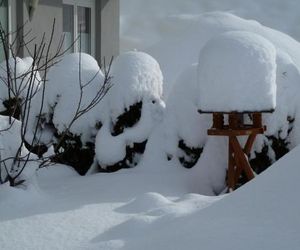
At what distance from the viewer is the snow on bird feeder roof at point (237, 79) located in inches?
189

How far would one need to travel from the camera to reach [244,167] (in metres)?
4.91

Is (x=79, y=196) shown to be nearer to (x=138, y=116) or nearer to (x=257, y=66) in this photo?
(x=138, y=116)

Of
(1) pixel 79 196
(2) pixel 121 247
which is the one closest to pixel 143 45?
(1) pixel 79 196

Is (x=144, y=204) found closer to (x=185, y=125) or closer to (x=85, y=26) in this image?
(x=185, y=125)

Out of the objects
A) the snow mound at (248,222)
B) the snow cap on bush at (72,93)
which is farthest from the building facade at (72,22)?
the snow mound at (248,222)

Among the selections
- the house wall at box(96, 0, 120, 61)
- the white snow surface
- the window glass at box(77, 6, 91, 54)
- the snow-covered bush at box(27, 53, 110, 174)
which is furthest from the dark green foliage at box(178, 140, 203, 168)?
the house wall at box(96, 0, 120, 61)

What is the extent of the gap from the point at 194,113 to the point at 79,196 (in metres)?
1.47

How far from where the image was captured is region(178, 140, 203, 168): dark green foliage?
5375mm

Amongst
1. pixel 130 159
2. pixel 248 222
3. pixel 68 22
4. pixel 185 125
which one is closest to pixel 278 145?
pixel 185 125

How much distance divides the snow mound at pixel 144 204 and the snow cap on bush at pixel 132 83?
151cm

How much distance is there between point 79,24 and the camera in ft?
35.7

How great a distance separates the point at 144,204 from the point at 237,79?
1429 mm

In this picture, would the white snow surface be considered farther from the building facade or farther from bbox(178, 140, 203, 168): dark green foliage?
the building facade

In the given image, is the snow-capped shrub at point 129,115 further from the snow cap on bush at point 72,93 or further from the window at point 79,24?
the window at point 79,24
